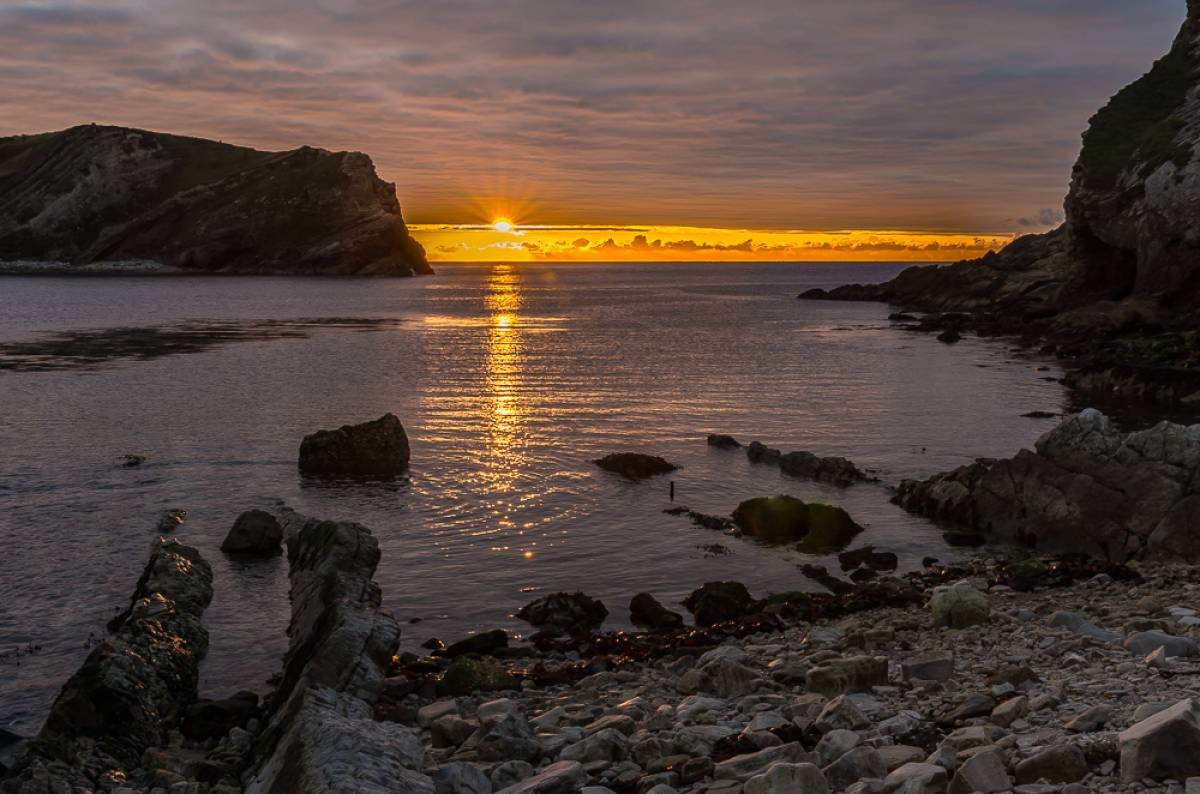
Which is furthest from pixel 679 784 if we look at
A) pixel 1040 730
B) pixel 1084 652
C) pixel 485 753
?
pixel 1084 652

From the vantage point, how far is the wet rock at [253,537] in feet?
75.3

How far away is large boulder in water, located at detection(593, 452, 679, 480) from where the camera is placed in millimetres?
31737

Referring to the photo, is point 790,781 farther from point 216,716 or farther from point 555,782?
point 216,716

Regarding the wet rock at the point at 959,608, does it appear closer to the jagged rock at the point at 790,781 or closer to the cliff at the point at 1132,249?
the jagged rock at the point at 790,781

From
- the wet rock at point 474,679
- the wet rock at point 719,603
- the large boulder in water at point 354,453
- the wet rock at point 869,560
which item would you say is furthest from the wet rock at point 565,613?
the large boulder in water at point 354,453

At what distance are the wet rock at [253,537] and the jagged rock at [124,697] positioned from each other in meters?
4.24

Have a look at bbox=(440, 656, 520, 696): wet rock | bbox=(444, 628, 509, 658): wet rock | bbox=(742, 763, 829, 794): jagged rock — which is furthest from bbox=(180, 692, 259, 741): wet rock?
bbox=(742, 763, 829, 794): jagged rock

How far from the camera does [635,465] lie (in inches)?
1259

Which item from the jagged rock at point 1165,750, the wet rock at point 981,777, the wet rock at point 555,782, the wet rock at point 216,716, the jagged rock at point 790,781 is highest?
the jagged rock at point 1165,750

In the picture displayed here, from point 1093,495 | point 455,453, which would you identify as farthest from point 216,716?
point 455,453

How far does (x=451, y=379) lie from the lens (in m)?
61.5

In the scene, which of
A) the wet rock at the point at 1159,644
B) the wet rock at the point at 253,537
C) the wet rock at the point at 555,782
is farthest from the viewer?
the wet rock at the point at 253,537

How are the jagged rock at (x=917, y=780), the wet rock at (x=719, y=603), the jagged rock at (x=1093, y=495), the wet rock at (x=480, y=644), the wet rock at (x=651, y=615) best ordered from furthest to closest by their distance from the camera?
the jagged rock at (x=1093, y=495) < the wet rock at (x=719, y=603) < the wet rock at (x=651, y=615) < the wet rock at (x=480, y=644) < the jagged rock at (x=917, y=780)

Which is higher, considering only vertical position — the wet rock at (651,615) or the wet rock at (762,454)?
the wet rock at (762,454)
